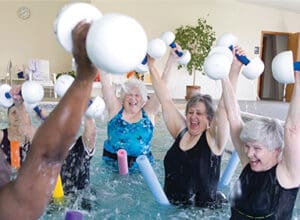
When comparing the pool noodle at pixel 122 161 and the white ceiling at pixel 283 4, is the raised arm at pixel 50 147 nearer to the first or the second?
the pool noodle at pixel 122 161

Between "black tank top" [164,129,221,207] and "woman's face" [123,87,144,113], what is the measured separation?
0.79 meters

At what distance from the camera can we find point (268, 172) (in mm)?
1562

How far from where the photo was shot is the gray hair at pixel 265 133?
158 centimetres

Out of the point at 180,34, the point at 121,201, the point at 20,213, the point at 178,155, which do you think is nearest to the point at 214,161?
the point at 178,155

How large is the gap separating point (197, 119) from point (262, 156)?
1.99ft

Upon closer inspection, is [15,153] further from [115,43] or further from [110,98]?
[115,43]

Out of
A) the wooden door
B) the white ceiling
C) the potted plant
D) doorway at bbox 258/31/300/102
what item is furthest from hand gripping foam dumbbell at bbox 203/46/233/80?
doorway at bbox 258/31/300/102

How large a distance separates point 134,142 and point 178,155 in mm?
859

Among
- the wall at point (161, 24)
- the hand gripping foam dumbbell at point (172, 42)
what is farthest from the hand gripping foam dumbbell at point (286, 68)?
the wall at point (161, 24)

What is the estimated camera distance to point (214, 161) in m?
2.14

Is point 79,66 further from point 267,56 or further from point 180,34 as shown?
point 267,56

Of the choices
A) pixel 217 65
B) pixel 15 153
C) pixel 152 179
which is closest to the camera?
pixel 217 65

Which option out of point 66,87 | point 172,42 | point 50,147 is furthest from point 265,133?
point 50,147

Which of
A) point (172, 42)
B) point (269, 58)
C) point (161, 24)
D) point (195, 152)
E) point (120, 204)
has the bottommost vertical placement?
point (120, 204)
